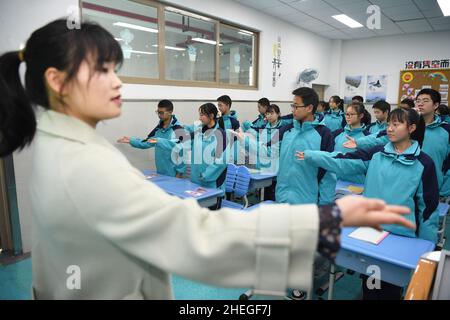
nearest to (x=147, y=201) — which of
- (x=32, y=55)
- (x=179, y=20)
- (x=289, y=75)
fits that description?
(x=32, y=55)

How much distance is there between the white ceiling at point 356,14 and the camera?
533 centimetres

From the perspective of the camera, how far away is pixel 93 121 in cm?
67

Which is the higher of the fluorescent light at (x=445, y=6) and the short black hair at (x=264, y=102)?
the fluorescent light at (x=445, y=6)

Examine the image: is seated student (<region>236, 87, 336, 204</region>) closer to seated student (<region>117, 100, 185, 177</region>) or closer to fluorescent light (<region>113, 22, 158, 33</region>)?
seated student (<region>117, 100, 185, 177</region>)

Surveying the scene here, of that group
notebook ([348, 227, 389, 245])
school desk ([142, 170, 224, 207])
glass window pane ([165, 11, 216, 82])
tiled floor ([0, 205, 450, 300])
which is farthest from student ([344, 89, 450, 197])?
glass window pane ([165, 11, 216, 82])

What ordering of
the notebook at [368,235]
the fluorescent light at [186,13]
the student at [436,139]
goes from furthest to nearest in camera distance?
the fluorescent light at [186,13] < the student at [436,139] < the notebook at [368,235]

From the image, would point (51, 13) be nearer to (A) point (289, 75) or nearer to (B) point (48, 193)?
(B) point (48, 193)

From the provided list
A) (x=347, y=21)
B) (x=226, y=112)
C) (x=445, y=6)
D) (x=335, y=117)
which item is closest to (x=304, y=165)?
(x=226, y=112)

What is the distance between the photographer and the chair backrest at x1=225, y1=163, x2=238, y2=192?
3424mm

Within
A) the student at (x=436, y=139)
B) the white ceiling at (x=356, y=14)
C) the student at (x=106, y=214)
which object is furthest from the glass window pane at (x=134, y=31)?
the student at (x=106, y=214)

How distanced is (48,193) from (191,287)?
2.18m

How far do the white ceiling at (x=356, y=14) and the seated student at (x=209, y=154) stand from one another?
301 cm

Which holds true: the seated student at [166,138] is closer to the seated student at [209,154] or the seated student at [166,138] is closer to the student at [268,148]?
the seated student at [209,154]
